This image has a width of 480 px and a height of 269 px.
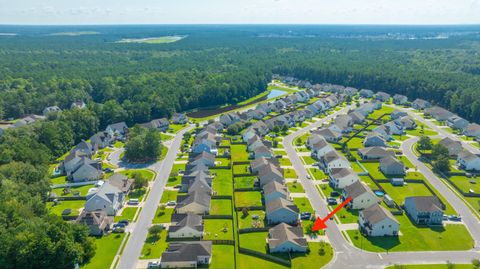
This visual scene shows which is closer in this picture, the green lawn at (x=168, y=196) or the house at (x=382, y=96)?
the green lawn at (x=168, y=196)

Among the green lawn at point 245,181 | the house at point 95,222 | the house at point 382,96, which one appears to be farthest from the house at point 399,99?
the house at point 95,222

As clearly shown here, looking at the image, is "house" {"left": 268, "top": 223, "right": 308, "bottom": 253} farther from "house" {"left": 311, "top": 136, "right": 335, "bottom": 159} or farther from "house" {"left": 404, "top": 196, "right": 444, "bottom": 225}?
"house" {"left": 311, "top": 136, "right": 335, "bottom": 159}

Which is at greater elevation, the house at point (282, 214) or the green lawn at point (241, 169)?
the house at point (282, 214)

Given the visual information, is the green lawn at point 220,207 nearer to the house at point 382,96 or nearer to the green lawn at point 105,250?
the green lawn at point 105,250

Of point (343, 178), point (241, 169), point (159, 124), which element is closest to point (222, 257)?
point (241, 169)

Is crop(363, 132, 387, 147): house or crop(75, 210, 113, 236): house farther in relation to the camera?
crop(363, 132, 387, 147): house

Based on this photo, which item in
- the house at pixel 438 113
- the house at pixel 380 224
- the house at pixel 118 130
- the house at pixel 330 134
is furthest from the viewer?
the house at pixel 438 113

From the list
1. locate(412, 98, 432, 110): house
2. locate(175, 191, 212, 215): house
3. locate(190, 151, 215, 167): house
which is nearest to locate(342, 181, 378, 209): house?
locate(175, 191, 212, 215): house
